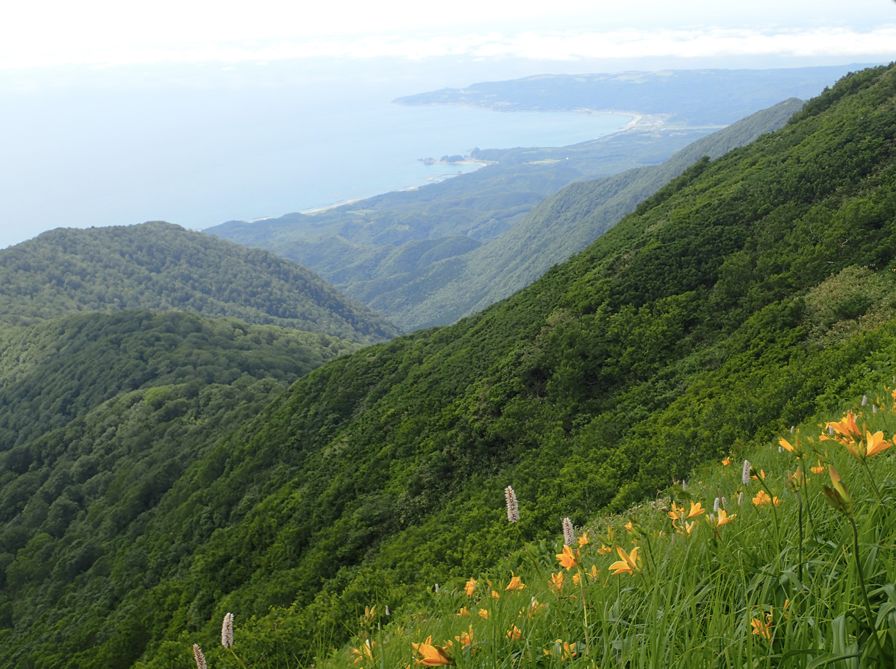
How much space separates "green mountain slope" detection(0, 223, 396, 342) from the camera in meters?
149

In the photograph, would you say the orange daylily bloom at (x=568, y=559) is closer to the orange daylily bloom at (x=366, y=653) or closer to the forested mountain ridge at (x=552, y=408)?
the orange daylily bloom at (x=366, y=653)

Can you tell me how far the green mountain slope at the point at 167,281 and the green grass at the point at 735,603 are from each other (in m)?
139

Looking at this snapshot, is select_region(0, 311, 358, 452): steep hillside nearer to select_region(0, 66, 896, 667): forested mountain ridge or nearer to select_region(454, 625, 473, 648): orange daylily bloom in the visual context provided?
select_region(0, 66, 896, 667): forested mountain ridge

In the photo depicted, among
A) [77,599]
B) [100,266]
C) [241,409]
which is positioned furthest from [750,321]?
[100,266]

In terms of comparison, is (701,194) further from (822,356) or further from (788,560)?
(788,560)

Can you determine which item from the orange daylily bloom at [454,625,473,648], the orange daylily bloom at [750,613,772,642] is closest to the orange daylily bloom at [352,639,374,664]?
the orange daylily bloom at [454,625,473,648]

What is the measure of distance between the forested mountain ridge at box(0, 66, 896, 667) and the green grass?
19.7 ft

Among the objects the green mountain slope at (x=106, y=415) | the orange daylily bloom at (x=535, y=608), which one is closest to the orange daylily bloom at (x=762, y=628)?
the orange daylily bloom at (x=535, y=608)

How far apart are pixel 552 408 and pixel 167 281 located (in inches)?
6586

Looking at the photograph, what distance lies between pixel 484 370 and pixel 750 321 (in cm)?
920

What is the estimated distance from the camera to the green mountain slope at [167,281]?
14888 cm

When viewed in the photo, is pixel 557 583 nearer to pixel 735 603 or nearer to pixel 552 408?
pixel 735 603

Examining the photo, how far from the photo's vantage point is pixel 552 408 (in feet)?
59.5

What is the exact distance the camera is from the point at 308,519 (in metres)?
20.3
